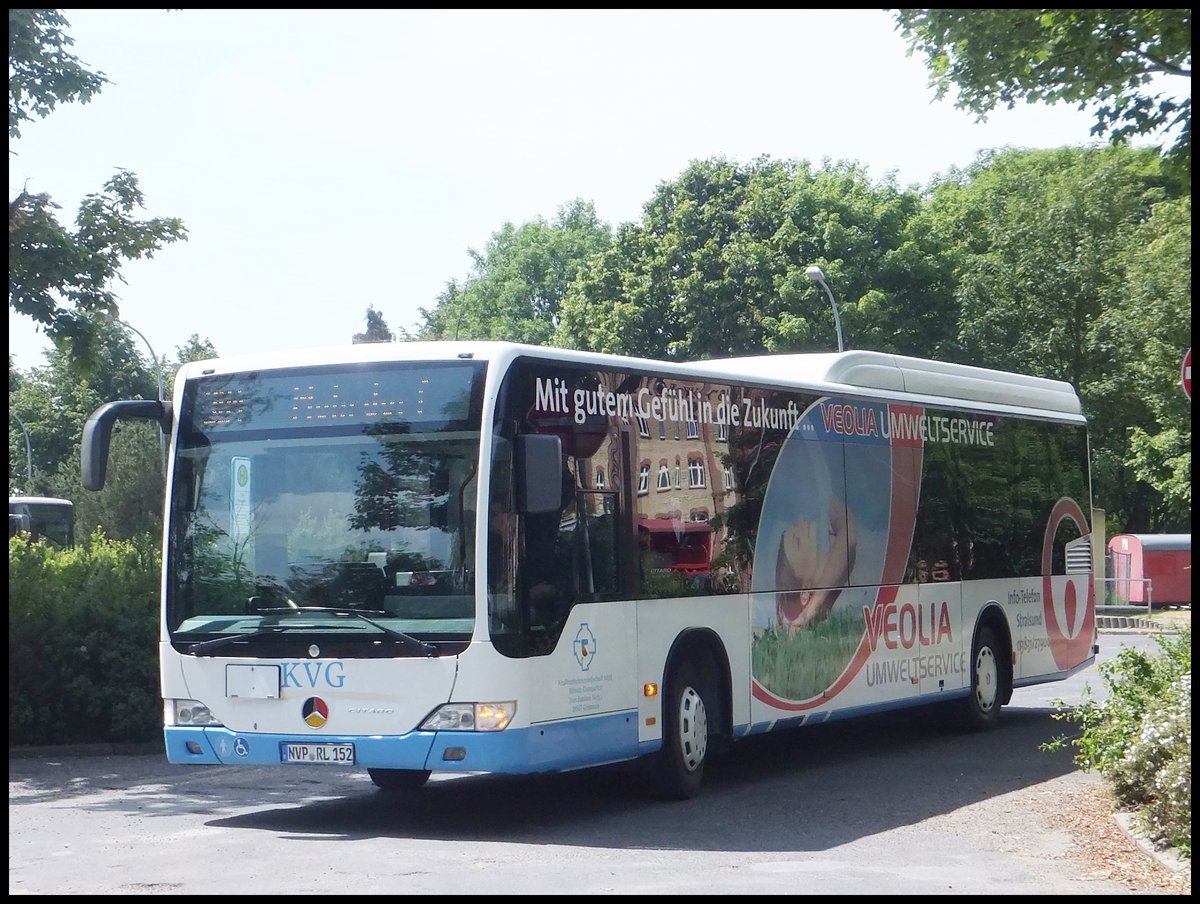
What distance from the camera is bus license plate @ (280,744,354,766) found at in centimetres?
1065

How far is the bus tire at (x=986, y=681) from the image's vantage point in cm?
1691

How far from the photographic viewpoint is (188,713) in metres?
11.2

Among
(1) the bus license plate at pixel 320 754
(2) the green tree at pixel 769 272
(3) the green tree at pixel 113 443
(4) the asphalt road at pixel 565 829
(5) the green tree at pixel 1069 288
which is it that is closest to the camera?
(4) the asphalt road at pixel 565 829

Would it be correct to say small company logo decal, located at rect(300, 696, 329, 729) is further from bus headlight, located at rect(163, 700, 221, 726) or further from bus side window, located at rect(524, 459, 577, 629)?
bus side window, located at rect(524, 459, 577, 629)

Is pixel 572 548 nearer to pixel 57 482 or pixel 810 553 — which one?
pixel 810 553

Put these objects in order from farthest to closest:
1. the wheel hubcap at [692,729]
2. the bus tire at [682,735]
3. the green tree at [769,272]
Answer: the green tree at [769,272] < the wheel hubcap at [692,729] < the bus tire at [682,735]

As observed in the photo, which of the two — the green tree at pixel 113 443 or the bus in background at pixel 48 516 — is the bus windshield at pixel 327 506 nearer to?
the green tree at pixel 113 443

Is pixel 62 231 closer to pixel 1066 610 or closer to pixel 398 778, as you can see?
pixel 398 778

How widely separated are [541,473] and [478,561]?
2.16 ft

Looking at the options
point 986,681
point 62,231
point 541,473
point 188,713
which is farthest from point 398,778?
point 62,231

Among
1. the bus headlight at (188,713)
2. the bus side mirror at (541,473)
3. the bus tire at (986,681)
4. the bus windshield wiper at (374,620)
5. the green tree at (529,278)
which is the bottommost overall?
the bus tire at (986,681)

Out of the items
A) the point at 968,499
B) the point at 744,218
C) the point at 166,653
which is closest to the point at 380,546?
the point at 166,653

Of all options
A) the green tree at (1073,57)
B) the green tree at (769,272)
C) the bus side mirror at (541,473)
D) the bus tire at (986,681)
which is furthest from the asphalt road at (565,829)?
the green tree at (769,272)

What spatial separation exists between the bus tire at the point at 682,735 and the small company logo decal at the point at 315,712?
8.10 ft
